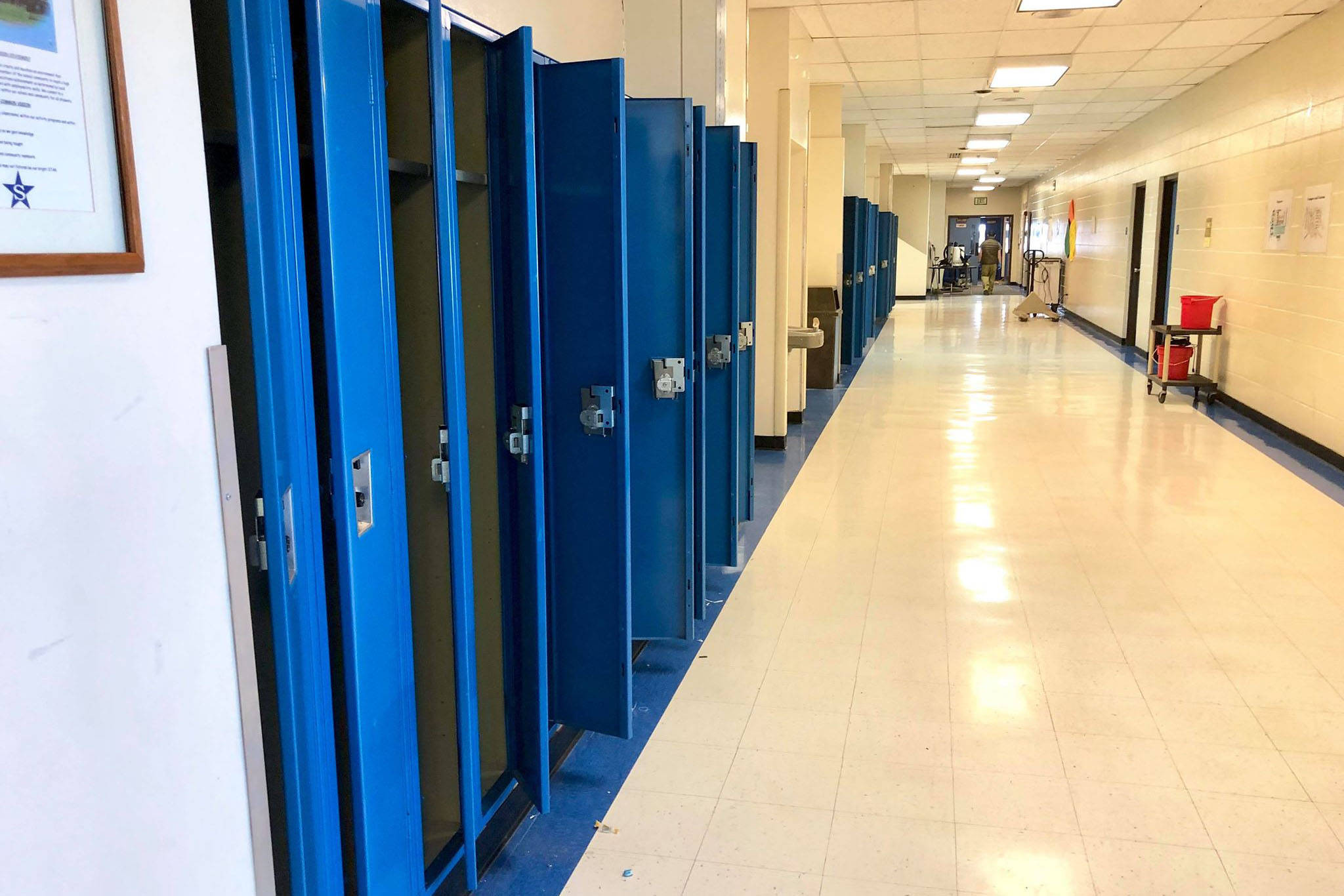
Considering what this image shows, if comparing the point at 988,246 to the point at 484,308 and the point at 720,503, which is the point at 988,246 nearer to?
the point at 720,503

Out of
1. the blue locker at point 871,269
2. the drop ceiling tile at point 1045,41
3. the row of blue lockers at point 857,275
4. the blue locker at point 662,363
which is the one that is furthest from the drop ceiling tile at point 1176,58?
the blue locker at point 662,363

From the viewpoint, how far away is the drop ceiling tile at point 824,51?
786cm

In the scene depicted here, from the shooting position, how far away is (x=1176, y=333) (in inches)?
348

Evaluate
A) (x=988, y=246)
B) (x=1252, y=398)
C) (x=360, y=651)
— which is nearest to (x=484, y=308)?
(x=360, y=651)

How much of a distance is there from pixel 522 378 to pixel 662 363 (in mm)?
1067

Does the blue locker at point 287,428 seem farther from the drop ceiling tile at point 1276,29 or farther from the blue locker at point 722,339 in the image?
the drop ceiling tile at point 1276,29

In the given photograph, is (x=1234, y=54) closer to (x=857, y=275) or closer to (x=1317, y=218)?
(x=1317, y=218)

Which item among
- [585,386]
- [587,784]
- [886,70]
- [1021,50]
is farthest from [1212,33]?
[587,784]

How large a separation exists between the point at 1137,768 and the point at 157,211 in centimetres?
274

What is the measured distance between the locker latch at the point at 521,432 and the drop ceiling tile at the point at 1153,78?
9.08 m

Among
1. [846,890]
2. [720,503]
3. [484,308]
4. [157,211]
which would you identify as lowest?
[846,890]

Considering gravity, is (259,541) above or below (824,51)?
below

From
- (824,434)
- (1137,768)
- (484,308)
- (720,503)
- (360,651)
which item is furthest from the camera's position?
(824,434)

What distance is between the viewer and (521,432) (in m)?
2.28
